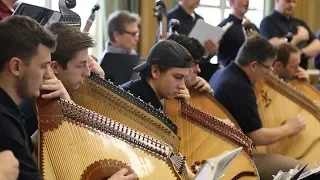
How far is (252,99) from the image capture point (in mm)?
3811

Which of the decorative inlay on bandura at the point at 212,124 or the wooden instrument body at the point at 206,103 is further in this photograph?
the wooden instrument body at the point at 206,103

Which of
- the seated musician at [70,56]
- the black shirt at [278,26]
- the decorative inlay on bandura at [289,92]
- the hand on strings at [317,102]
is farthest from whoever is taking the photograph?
the black shirt at [278,26]

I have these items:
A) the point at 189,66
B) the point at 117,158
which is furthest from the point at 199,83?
the point at 117,158

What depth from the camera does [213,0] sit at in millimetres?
6875

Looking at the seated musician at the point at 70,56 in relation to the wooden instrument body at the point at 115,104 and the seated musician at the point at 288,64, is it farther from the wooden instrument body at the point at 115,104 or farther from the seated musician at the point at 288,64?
the seated musician at the point at 288,64

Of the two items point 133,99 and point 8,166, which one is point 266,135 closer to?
point 133,99

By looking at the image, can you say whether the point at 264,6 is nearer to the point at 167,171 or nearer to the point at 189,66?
the point at 189,66

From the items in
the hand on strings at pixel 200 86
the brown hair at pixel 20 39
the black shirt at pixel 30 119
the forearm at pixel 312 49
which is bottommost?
the forearm at pixel 312 49

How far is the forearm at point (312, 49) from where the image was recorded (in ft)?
17.5

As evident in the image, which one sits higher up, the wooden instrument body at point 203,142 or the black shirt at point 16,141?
the black shirt at point 16,141

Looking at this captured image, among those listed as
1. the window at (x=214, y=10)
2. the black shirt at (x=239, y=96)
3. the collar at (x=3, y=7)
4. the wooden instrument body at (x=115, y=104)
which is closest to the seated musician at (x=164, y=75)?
the wooden instrument body at (x=115, y=104)

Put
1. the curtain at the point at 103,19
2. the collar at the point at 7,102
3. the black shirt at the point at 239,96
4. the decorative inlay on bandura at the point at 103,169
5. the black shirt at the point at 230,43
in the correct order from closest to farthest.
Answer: the collar at the point at 7,102 → the decorative inlay on bandura at the point at 103,169 → the black shirt at the point at 239,96 → the black shirt at the point at 230,43 → the curtain at the point at 103,19

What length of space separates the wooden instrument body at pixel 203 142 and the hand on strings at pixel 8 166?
Answer: 4.04 feet

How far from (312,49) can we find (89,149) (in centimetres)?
370
